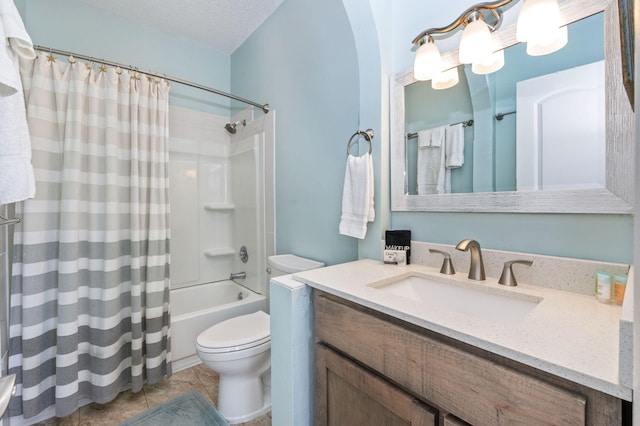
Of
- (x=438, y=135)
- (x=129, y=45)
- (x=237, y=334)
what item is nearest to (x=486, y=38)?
(x=438, y=135)

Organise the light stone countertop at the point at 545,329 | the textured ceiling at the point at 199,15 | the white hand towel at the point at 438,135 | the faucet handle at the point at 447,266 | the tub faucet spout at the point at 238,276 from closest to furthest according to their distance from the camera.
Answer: the light stone countertop at the point at 545,329 → the faucet handle at the point at 447,266 → the white hand towel at the point at 438,135 → the textured ceiling at the point at 199,15 → the tub faucet spout at the point at 238,276

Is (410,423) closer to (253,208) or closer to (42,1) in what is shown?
(253,208)

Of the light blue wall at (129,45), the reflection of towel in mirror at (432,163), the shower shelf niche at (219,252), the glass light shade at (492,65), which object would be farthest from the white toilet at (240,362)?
the light blue wall at (129,45)

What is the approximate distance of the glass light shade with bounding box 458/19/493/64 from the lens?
960 millimetres

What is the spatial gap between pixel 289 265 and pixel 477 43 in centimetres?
136

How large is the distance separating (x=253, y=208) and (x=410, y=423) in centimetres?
183

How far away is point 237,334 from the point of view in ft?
4.87

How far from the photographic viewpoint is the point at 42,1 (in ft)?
5.79

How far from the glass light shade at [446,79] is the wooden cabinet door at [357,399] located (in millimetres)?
1141

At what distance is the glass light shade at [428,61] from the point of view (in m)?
1.11

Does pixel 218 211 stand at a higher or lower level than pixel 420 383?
higher

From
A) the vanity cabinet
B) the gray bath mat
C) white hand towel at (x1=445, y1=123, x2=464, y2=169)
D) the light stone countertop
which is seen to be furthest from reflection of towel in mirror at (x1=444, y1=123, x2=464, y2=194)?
the gray bath mat

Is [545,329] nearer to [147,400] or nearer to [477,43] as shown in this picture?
[477,43]

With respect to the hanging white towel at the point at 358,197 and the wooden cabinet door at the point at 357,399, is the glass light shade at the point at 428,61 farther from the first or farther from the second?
the wooden cabinet door at the point at 357,399
